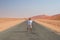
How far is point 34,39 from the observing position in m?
12.6

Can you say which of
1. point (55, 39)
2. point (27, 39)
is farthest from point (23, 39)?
point (55, 39)

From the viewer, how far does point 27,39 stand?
12.6 metres

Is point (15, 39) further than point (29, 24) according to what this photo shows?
No

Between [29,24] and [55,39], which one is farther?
[29,24]

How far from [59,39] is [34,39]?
1564 mm

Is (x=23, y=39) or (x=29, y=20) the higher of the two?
(x=29, y=20)

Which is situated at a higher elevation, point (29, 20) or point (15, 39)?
point (29, 20)

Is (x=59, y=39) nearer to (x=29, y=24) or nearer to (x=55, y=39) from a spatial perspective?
(x=55, y=39)

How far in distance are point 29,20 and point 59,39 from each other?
422cm

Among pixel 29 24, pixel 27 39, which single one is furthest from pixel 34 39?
pixel 29 24

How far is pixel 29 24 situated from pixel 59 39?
4.21 meters

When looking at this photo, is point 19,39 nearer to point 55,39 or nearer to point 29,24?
point 55,39

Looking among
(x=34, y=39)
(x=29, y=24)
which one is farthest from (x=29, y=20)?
(x=34, y=39)

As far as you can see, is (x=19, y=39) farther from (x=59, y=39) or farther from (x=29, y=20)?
(x=29, y=20)
